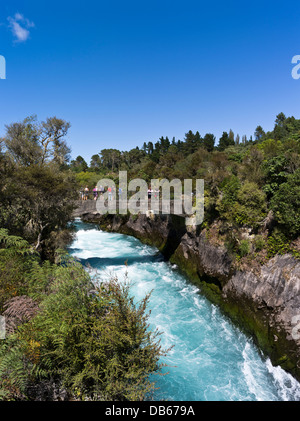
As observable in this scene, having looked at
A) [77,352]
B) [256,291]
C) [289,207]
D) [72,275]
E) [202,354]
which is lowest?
[202,354]

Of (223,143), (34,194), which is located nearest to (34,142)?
(34,194)

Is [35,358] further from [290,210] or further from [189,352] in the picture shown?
[290,210]

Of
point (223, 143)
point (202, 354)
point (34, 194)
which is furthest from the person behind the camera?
point (223, 143)

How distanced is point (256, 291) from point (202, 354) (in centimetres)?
443

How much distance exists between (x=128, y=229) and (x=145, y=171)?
769 inches

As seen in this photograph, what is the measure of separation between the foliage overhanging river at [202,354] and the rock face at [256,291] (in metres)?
0.66

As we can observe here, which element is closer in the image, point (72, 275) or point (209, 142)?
point (72, 275)

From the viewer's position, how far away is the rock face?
32.3 ft

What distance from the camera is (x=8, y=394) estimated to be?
487 centimetres

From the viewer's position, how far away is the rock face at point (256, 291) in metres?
9.85

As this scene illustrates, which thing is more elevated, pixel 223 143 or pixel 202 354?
pixel 223 143

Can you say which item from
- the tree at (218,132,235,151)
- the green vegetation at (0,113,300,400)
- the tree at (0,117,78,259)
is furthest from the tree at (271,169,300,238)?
the tree at (218,132,235,151)

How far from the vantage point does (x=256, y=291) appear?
12023 mm

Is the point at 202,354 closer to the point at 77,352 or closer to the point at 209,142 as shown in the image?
the point at 77,352
